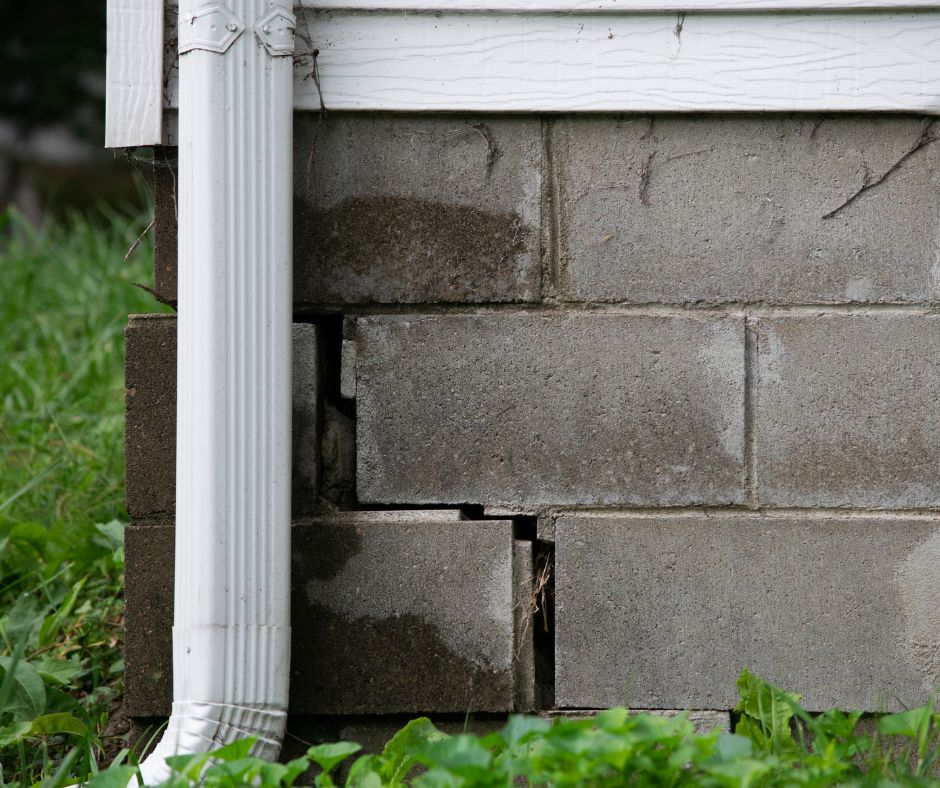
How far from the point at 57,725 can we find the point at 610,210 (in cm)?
145

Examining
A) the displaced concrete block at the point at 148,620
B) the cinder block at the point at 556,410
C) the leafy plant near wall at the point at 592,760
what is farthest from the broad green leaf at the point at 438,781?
the displaced concrete block at the point at 148,620

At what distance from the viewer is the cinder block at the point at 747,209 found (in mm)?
1887

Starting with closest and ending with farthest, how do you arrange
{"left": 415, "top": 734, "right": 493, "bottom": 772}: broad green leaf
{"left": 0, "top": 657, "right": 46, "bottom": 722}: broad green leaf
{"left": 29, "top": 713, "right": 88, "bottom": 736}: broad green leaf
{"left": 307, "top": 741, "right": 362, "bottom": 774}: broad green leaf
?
{"left": 415, "top": 734, "right": 493, "bottom": 772}: broad green leaf, {"left": 307, "top": 741, "right": 362, "bottom": 774}: broad green leaf, {"left": 29, "top": 713, "right": 88, "bottom": 736}: broad green leaf, {"left": 0, "top": 657, "right": 46, "bottom": 722}: broad green leaf

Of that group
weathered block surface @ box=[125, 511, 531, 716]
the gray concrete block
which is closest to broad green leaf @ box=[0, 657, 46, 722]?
weathered block surface @ box=[125, 511, 531, 716]

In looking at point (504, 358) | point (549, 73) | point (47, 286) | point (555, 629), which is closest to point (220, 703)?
point (555, 629)

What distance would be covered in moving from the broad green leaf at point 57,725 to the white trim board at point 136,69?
3.58 ft

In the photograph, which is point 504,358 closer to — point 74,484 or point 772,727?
point 772,727

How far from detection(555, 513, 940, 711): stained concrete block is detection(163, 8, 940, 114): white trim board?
81 cm

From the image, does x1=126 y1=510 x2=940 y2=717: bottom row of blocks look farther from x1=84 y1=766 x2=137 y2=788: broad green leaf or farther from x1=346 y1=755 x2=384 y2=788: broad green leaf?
x1=84 y1=766 x2=137 y2=788: broad green leaf

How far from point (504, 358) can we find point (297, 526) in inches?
20.5

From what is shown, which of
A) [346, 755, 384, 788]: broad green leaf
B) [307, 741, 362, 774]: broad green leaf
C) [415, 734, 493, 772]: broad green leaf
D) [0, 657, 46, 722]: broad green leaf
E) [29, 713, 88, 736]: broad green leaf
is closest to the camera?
[415, 734, 493, 772]: broad green leaf

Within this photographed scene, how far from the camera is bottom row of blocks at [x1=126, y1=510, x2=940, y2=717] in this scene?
1875 mm

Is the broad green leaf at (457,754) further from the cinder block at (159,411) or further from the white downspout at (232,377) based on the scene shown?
the cinder block at (159,411)

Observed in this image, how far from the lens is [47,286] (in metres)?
4.40
